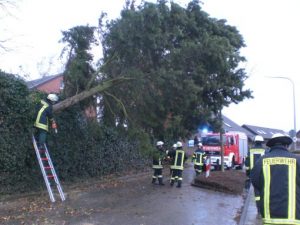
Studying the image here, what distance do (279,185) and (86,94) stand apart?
10.4 m

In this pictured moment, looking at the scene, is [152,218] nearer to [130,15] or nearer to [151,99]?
[151,99]

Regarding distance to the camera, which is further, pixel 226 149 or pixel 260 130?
pixel 260 130

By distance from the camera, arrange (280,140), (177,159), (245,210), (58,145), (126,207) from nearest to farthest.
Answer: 1. (280,140)
2. (126,207)
3. (245,210)
4. (58,145)
5. (177,159)

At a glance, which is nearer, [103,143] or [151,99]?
[151,99]

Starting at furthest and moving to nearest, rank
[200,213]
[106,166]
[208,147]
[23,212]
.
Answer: [208,147], [106,166], [200,213], [23,212]

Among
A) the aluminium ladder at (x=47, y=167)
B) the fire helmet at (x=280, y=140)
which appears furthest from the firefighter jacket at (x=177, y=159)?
the fire helmet at (x=280, y=140)

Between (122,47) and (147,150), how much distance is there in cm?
367

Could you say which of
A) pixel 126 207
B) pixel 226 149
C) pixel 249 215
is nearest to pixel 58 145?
pixel 126 207

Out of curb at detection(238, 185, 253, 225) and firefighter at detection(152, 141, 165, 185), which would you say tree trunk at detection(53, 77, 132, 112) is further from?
curb at detection(238, 185, 253, 225)

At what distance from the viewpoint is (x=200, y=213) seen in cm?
1273

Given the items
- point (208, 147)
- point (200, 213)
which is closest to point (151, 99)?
point (200, 213)

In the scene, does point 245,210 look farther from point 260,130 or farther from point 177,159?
point 260,130

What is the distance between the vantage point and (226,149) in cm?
3098

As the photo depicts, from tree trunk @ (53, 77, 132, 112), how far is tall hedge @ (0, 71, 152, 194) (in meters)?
0.57
